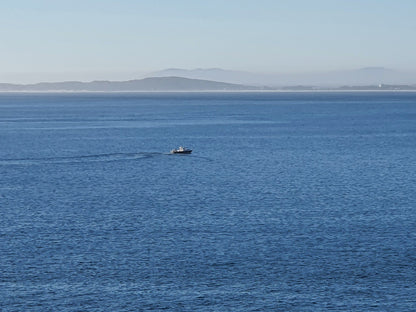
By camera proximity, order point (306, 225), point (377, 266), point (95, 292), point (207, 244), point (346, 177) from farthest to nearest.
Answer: point (346, 177)
point (306, 225)
point (207, 244)
point (377, 266)
point (95, 292)

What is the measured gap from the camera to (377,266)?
221ft

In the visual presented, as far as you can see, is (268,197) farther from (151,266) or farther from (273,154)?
(273,154)

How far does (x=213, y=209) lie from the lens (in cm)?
9188

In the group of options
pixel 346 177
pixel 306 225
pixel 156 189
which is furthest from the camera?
pixel 346 177

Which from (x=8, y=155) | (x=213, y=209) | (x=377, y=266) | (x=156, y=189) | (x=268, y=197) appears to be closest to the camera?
(x=377, y=266)

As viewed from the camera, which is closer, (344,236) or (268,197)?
(344,236)

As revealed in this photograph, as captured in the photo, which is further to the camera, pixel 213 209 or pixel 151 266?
pixel 213 209

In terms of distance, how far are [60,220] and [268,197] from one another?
27661 mm

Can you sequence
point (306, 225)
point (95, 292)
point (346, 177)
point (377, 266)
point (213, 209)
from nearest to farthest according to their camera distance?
point (95, 292) → point (377, 266) → point (306, 225) → point (213, 209) → point (346, 177)

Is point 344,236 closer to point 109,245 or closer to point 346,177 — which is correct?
point 109,245

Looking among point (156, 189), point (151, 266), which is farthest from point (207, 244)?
point (156, 189)

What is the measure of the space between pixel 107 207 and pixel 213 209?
1249 cm

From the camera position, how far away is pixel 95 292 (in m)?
61.2

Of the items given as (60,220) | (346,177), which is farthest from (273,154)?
(60,220)
